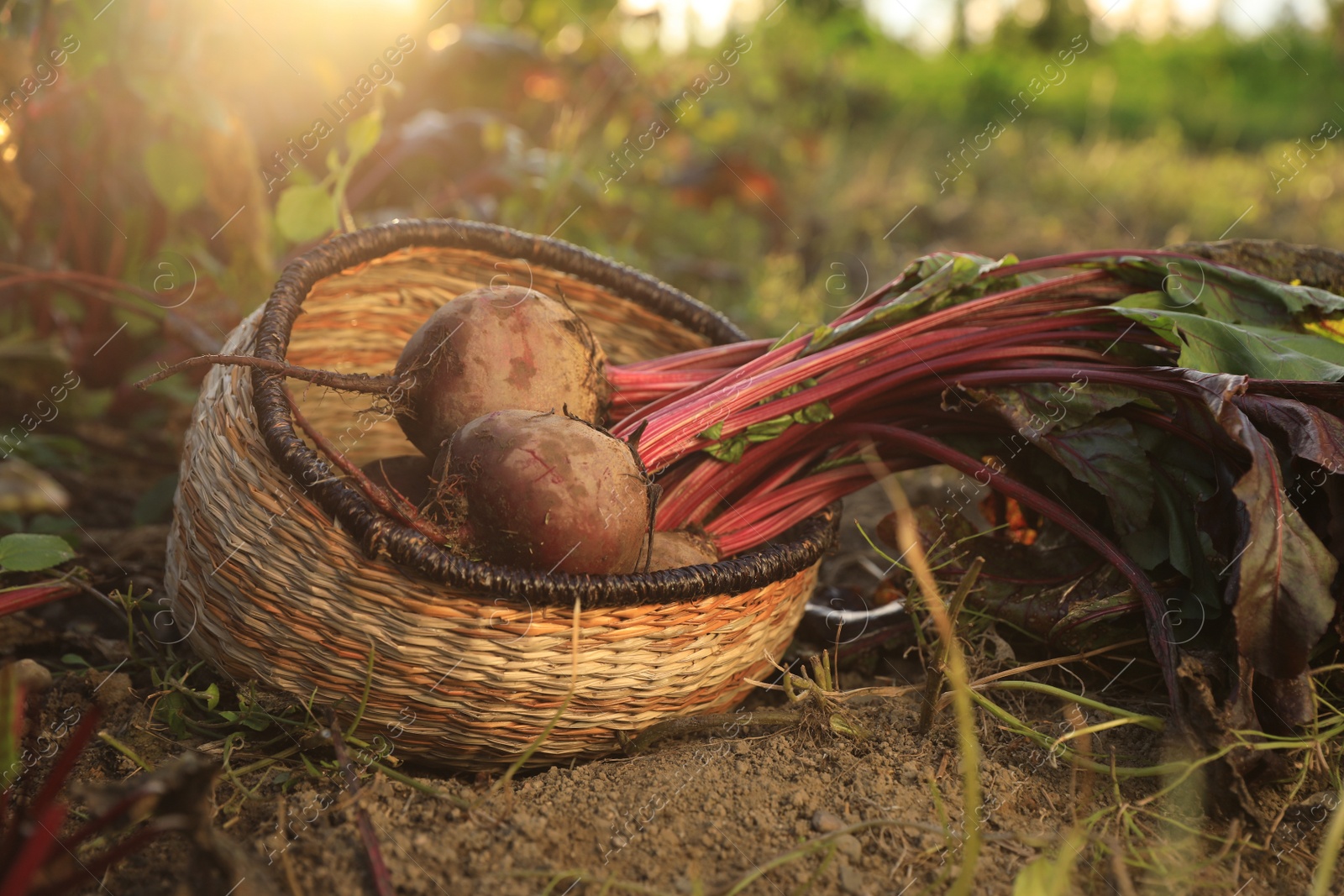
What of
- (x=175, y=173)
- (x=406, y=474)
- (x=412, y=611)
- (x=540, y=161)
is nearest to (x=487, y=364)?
(x=406, y=474)

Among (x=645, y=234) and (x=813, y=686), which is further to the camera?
(x=645, y=234)

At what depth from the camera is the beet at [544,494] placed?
59.1 inches

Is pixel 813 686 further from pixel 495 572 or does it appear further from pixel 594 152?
pixel 594 152

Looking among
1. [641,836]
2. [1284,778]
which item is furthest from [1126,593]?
[641,836]

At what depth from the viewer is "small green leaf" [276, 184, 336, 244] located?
2281mm

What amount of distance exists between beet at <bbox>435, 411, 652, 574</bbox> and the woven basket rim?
0.35 ft

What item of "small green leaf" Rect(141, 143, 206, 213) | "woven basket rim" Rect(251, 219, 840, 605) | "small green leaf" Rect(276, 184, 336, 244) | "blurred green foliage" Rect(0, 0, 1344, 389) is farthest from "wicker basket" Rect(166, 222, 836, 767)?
"small green leaf" Rect(141, 143, 206, 213)

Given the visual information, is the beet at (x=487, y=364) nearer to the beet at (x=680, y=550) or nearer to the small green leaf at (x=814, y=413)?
the beet at (x=680, y=550)

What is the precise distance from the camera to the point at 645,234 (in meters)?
4.49

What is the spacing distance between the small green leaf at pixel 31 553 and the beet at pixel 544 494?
26.3 inches

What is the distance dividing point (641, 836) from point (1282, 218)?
6.53m

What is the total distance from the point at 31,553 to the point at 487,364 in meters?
0.84

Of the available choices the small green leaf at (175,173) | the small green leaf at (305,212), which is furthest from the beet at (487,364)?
the small green leaf at (175,173)

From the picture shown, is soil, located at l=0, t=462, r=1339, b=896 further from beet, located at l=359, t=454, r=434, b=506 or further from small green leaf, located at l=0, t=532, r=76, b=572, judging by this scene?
beet, located at l=359, t=454, r=434, b=506
